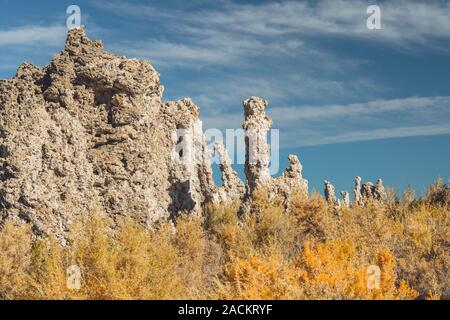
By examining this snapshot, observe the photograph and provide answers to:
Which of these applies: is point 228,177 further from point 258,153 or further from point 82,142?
point 82,142

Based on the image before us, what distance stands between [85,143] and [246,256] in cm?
1106

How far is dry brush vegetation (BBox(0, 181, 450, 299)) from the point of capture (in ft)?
47.1

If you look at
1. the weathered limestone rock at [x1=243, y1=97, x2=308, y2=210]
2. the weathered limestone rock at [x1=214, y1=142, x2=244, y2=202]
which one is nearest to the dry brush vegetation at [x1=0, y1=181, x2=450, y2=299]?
the weathered limestone rock at [x1=243, y1=97, x2=308, y2=210]

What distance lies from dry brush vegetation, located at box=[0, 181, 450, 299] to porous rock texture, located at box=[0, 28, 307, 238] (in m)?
1.34

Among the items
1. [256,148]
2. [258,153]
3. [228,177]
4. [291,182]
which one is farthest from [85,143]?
[228,177]

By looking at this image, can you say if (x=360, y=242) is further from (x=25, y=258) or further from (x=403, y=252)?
(x=25, y=258)

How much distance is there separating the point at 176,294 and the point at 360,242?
39.2 ft

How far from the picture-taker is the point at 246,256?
24.9 m

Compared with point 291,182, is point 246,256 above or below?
below

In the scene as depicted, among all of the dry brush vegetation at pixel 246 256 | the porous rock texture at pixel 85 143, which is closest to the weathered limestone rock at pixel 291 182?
the dry brush vegetation at pixel 246 256

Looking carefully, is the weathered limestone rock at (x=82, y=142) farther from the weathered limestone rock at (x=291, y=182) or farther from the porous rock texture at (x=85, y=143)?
the weathered limestone rock at (x=291, y=182)

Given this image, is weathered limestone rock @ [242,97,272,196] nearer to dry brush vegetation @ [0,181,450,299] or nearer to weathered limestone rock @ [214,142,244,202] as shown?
dry brush vegetation @ [0,181,450,299]

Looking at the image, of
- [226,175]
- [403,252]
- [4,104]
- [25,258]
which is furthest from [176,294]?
[226,175]

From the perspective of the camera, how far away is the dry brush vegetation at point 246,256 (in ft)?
47.1
